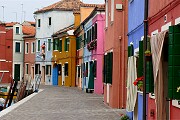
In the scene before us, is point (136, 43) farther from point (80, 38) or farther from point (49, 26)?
point (49, 26)

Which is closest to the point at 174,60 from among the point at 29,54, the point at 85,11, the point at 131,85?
the point at 131,85

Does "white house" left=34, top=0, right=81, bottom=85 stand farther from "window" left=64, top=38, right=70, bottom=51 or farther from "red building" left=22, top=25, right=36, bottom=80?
"window" left=64, top=38, right=70, bottom=51

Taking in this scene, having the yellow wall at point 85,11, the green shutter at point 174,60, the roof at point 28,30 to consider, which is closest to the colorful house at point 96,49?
the yellow wall at point 85,11

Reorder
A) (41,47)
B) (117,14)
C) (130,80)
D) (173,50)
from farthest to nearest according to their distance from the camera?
(41,47) → (117,14) → (130,80) → (173,50)

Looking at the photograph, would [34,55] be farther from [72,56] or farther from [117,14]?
[117,14]

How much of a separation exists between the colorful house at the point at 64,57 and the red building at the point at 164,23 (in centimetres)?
3776

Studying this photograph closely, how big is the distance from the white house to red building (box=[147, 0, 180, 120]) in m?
44.4

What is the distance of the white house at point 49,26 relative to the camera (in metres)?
55.5

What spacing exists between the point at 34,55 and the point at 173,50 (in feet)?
175

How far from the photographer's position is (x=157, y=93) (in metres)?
8.41

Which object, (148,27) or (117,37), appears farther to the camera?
(117,37)

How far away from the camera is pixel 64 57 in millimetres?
50219

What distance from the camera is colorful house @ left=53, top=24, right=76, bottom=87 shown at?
4838cm

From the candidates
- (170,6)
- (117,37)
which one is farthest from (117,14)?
(170,6)
